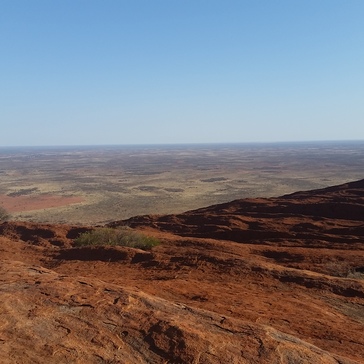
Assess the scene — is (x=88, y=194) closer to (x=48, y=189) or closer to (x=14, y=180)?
(x=48, y=189)

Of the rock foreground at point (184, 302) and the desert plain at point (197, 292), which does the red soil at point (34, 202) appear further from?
the rock foreground at point (184, 302)

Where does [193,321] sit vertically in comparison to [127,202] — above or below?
above

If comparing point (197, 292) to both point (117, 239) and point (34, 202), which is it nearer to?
point (117, 239)

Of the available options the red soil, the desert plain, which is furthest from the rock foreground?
the red soil

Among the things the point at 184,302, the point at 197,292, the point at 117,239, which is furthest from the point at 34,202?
the point at 184,302

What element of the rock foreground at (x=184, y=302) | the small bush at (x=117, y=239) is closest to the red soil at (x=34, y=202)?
the rock foreground at (x=184, y=302)

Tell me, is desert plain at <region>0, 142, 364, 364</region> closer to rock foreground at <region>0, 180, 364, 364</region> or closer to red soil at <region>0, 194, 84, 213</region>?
rock foreground at <region>0, 180, 364, 364</region>

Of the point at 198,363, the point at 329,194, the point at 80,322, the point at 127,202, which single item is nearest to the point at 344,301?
the point at 198,363
